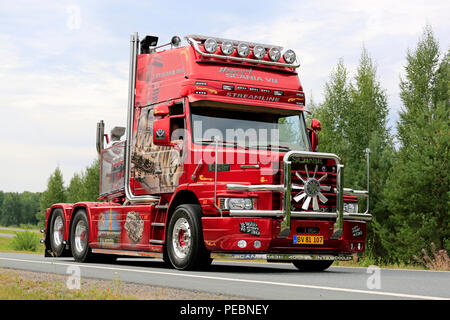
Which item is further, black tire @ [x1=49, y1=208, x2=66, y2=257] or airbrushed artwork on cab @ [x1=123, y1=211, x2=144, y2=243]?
black tire @ [x1=49, y1=208, x2=66, y2=257]

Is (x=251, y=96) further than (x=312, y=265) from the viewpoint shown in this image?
No

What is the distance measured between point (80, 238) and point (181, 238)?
5141 millimetres

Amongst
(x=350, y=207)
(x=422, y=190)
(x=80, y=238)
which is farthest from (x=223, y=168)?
(x=422, y=190)

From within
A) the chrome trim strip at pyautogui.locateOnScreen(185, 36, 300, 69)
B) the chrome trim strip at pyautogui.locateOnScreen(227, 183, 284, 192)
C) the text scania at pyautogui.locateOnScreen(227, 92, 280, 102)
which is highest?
the chrome trim strip at pyautogui.locateOnScreen(185, 36, 300, 69)

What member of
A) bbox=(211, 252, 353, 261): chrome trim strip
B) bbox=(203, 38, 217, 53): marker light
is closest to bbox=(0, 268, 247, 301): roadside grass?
bbox=(211, 252, 353, 261): chrome trim strip

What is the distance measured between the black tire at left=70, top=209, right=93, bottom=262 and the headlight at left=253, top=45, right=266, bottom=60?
5910 millimetres

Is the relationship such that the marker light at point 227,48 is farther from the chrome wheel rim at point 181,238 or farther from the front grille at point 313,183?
the chrome wheel rim at point 181,238

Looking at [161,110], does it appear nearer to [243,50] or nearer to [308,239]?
[243,50]

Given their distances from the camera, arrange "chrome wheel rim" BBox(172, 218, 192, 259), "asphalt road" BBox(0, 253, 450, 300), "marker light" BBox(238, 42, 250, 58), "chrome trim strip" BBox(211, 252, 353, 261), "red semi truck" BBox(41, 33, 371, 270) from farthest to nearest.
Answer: "marker light" BBox(238, 42, 250, 58) → "chrome wheel rim" BBox(172, 218, 192, 259) → "red semi truck" BBox(41, 33, 371, 270) → "chrome trim strip" BBox(211, 252, 353, 261) → "asphalt road" BBox(0, 253, 450, 300)

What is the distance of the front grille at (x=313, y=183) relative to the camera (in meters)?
12.6

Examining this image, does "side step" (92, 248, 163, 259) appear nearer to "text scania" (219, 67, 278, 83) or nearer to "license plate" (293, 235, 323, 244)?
"license plate" (293, 235, 323, 244)

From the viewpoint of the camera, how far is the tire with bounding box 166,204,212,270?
12.7 metres

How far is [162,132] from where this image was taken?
1325cm
